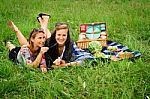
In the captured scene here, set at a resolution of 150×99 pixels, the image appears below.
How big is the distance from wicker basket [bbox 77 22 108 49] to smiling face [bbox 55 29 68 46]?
0.87m

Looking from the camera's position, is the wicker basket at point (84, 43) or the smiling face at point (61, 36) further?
the wicker basket at point (84, 43)

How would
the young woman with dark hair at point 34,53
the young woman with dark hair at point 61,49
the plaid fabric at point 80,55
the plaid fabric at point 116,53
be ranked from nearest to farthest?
the young woman with dark hair at point 34,53
the young woman with dark hair at point 61,49
the plaid fabric at point 80,55
the plaid fabric at point 116,53

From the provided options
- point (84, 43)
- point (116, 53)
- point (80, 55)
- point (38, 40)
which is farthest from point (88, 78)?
point (84, 43)

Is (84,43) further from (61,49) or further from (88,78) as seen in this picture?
(88,78)

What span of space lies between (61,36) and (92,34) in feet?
3.49

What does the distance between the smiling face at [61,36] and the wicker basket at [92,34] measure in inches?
34.2

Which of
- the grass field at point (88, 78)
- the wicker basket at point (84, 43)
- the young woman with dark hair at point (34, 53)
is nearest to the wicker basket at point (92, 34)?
the wicker basket at point (84, 43)

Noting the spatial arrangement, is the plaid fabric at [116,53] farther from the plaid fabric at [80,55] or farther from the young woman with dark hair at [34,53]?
the young woman with dark hair at [34,53]

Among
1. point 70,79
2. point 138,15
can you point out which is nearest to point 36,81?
point 70,79

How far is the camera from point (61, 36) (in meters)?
4.41

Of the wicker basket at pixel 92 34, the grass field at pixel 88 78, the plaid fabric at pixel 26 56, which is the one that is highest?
the wicker basket at pixel 92 34

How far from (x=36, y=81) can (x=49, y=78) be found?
0.48 feet

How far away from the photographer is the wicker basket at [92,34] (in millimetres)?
5301

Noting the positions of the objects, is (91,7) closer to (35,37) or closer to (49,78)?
(35,37)
